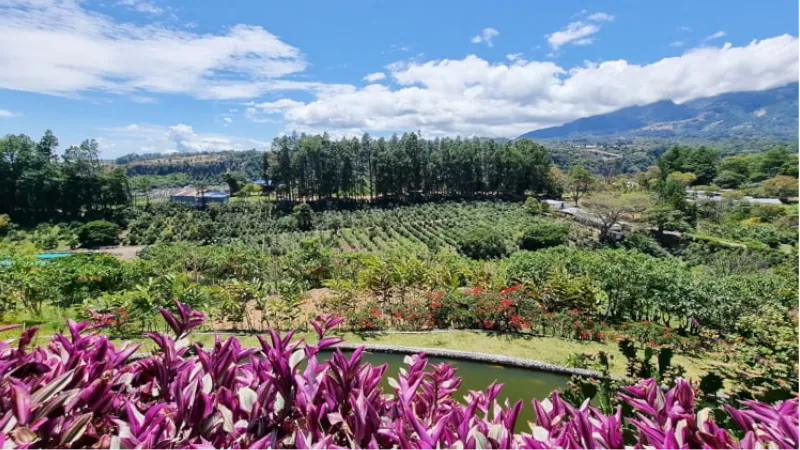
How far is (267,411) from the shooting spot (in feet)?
4.40

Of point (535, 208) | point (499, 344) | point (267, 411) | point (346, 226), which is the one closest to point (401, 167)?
point (346, 226)

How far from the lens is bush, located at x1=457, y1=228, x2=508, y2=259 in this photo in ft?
72.3

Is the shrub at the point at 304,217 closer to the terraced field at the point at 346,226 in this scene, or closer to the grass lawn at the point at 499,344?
the terraced field at the point at 346,226

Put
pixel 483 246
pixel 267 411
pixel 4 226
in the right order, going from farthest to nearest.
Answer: pixel 4 226 < pixel 483 246 < pixel 267 411

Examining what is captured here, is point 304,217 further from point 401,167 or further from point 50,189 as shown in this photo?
point 50,189

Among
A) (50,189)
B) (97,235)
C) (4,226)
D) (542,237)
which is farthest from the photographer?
(50,189)

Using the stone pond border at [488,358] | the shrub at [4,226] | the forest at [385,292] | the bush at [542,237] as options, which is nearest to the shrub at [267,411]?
the forest at [385,292]

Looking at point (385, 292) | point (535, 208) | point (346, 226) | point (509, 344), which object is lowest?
point (346, 226)

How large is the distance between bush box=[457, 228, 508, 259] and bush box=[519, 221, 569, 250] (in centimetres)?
194

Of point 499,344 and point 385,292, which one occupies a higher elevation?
point 385,292

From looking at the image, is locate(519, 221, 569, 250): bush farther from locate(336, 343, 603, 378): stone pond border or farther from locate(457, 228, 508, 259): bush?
locate(336, 343, 603, 378): stone pond border

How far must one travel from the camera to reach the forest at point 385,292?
1.37 meters

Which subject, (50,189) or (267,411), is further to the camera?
(50,189)

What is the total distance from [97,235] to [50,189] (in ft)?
38.1
